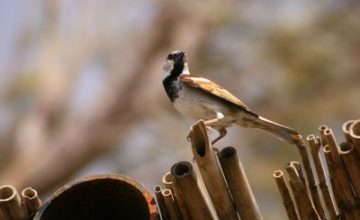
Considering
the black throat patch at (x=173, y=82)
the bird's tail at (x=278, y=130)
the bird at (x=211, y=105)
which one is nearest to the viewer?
the bird's tail at (x=278, y=130)

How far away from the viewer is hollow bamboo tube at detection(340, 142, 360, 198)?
2.15m

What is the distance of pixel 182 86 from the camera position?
3104 millimetres

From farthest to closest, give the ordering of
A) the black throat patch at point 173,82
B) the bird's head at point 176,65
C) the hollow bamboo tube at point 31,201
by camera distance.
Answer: the bird's head at point 176,65 → the black throat patch at point 173,82 → the hollow bamboo tube at point 31,201

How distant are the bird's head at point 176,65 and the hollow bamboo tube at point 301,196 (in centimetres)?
111

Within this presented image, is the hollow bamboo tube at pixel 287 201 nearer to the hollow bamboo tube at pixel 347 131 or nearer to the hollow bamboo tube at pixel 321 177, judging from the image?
the hollow bamboo tube at pixel 321 177

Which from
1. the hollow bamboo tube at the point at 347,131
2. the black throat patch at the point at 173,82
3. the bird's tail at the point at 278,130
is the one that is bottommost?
the hollow bamboo tube at the point at 347,131

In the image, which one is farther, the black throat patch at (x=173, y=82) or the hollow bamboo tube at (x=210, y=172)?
the black throat patch at (x=173, y=82)

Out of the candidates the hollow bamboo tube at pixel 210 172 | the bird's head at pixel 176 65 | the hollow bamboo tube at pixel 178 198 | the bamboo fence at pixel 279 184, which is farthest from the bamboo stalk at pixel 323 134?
the bird's head at pixel 176 65

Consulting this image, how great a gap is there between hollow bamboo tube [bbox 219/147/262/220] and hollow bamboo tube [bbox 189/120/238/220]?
2 cm

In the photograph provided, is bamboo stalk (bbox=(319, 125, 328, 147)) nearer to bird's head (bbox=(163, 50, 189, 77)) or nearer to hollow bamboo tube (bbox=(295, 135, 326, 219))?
hollow bamboo tube (bbox=(295, 135, 326, 219))

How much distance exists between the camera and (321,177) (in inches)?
89.3

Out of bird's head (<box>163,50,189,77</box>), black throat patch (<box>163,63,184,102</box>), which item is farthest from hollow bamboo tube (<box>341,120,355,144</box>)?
bird's head (<box>163,50,189,77</box>)

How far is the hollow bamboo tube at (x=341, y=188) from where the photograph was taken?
218 cm

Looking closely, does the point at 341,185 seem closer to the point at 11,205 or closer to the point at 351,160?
the point at 351,160
